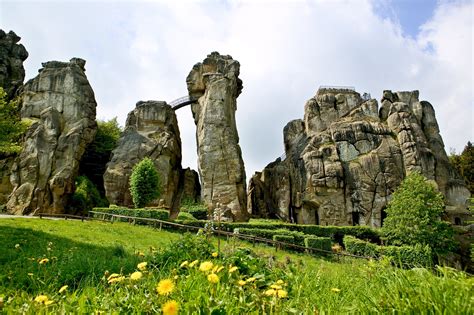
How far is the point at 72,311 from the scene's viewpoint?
2.72 meters

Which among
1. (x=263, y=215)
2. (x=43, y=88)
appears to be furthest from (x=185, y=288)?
(x=43, y=88)

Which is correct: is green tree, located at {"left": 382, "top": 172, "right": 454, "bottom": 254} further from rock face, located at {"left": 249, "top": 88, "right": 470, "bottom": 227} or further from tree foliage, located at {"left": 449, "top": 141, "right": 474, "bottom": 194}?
tree foliage, located at {"left": 449, "top": 141, "right": 474, "bottom": 194}

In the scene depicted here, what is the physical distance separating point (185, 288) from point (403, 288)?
184cm

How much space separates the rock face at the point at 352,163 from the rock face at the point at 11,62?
3301cm

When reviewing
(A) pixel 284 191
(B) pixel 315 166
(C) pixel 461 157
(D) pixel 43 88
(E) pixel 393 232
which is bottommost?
(E) pixel 393 232

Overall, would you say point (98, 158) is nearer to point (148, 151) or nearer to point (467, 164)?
point (148, 151)

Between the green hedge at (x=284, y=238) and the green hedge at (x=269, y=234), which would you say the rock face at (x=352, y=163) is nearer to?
the green hedge at (x=269, y=234)

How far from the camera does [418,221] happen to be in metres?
27.2

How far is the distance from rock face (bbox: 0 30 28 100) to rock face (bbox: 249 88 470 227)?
33.0 m

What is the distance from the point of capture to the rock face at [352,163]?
122ft

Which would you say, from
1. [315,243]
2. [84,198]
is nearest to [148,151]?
[84,198]

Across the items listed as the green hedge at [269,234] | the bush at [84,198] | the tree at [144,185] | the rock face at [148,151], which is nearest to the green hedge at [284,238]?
the green hedge at [269,234]

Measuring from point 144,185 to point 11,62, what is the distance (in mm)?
29688

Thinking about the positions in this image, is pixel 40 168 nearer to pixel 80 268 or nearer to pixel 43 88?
pixel 43 88
